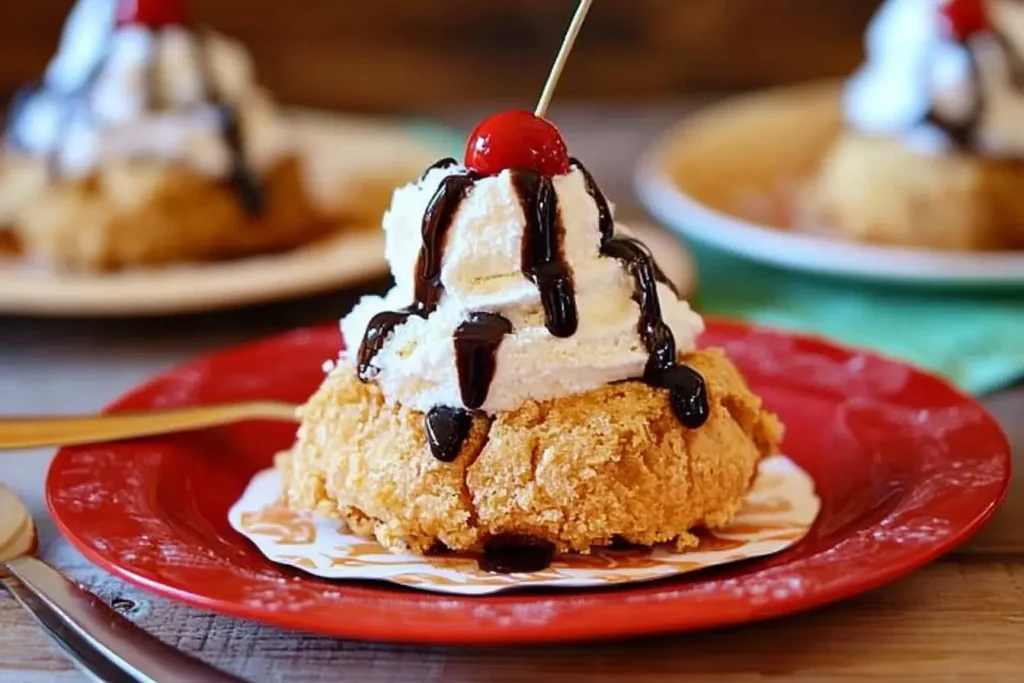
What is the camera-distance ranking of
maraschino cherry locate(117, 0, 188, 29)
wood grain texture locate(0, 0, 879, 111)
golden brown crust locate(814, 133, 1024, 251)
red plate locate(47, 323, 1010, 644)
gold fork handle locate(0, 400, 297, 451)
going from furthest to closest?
wood grain texture locate(0, 0, 879, 111) < maraschino cherry locate(117, 0, 188, 29) < golden brown crust locate(814, 133, 1024, 251) < gold fork handle locate(0, 400, 297, 451) < red plate locate(47, 323, 1010, 644)

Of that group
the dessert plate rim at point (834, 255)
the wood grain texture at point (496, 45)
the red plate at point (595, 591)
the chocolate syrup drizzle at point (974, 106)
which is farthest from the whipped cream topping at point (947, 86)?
A: the wood grain texture at point (496, 45)

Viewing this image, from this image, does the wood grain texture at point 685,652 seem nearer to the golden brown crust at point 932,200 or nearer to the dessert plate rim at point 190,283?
the dessert plate rim at point 190,283

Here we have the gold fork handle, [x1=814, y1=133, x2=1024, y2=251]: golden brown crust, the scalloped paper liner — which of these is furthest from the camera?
[x1=814, y1=133, x2=1024, y2=251]: golden brown crust

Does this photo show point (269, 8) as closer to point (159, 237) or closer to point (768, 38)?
point (768, 38)

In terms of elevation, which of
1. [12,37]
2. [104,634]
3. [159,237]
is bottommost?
[104,634]

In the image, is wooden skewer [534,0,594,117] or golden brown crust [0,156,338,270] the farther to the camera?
golden brown crust [0,156,338,270]

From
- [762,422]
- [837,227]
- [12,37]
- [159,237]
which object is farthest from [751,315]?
[12,37]

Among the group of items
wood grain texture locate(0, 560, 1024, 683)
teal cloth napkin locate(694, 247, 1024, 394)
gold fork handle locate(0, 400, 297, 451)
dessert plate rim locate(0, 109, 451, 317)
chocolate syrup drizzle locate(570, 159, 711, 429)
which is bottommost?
wood grain texture locate(0, 560, 1024, 683)

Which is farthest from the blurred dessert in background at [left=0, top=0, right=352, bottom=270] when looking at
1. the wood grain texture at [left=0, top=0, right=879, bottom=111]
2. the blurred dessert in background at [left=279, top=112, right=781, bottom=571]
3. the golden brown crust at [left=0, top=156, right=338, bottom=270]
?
the wood grain texture at [left=0, top=0, right=879, bottom=111]

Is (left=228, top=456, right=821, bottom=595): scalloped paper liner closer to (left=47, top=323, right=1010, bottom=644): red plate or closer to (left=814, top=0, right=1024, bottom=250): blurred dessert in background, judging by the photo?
(left=47, top=323, right=1010, bottom=644): red plate
